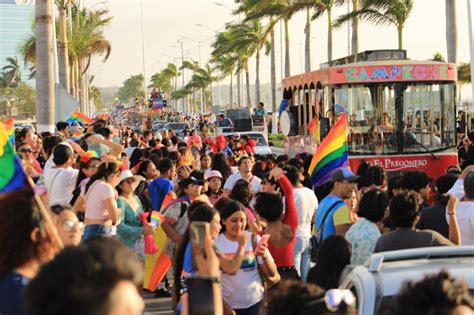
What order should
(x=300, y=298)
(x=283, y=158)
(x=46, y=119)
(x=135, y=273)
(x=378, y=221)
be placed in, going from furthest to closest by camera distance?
(x=46, y=119)
(x=283, y=158)
(x=378, y=221)
(x=300, y=298)
(x=135, y=273)

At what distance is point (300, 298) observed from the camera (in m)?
3.45

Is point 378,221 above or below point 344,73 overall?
below

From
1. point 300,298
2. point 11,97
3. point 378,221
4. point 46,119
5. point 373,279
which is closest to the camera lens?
point 300,298

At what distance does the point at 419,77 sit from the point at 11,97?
166m

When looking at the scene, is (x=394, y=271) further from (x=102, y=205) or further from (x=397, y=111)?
(x=397, y=111)

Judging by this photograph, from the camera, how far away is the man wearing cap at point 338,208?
24.8ft

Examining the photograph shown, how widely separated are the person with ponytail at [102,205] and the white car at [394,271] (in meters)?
3.58

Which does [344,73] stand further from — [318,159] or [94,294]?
[94,294]

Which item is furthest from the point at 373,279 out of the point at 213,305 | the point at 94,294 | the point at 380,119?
the point at 380,119

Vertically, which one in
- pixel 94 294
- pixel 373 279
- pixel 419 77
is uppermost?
pixel 419 77

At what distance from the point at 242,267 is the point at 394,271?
1753 millimetres

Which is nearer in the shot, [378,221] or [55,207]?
[55,207]

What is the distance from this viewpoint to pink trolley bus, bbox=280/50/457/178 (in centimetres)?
1716

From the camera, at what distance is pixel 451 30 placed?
29.8m
